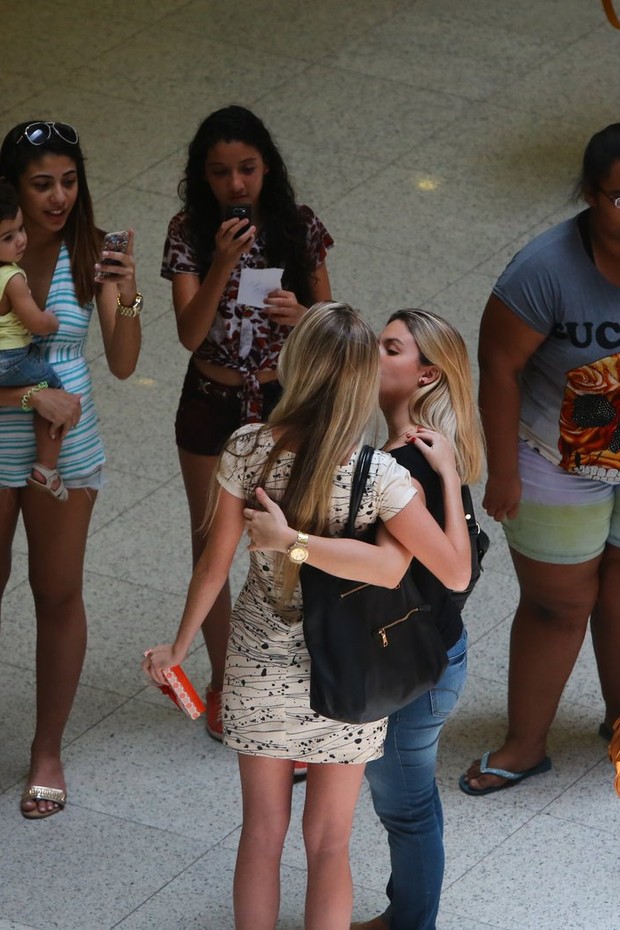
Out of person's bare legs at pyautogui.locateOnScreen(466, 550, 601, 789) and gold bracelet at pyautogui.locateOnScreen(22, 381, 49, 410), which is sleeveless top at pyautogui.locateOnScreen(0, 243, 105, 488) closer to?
gold bracelet at pyautogui.locateOnScreen(22, 381, 49, 410)

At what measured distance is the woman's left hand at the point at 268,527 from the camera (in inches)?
120

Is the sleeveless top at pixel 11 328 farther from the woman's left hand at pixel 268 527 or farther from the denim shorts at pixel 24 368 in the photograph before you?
the woman's left hand at pixel 268 527

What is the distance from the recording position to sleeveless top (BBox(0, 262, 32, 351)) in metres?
3.90

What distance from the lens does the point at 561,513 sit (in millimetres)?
4137

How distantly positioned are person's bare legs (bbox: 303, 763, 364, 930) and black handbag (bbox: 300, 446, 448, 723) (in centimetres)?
20

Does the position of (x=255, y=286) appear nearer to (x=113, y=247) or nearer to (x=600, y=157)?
(x=113, y=247)

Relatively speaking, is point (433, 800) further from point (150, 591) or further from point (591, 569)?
point (150, 591)

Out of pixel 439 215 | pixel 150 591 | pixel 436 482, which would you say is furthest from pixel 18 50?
pixel 436 482

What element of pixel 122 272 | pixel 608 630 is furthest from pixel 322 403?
pixel 608 630

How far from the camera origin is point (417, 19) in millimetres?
9828

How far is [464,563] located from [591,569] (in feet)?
3.88

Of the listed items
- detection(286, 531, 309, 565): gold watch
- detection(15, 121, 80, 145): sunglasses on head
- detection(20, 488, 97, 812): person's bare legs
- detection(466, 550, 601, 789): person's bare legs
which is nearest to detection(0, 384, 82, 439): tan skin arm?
detection(20, 488, 97, 812): person's bare legs

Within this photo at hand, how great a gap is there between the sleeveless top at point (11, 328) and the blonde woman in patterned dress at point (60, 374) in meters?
0.08

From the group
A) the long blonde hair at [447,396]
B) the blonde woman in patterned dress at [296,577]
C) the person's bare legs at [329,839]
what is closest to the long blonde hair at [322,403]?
the blonde woman in patterned dress at [296,577]
